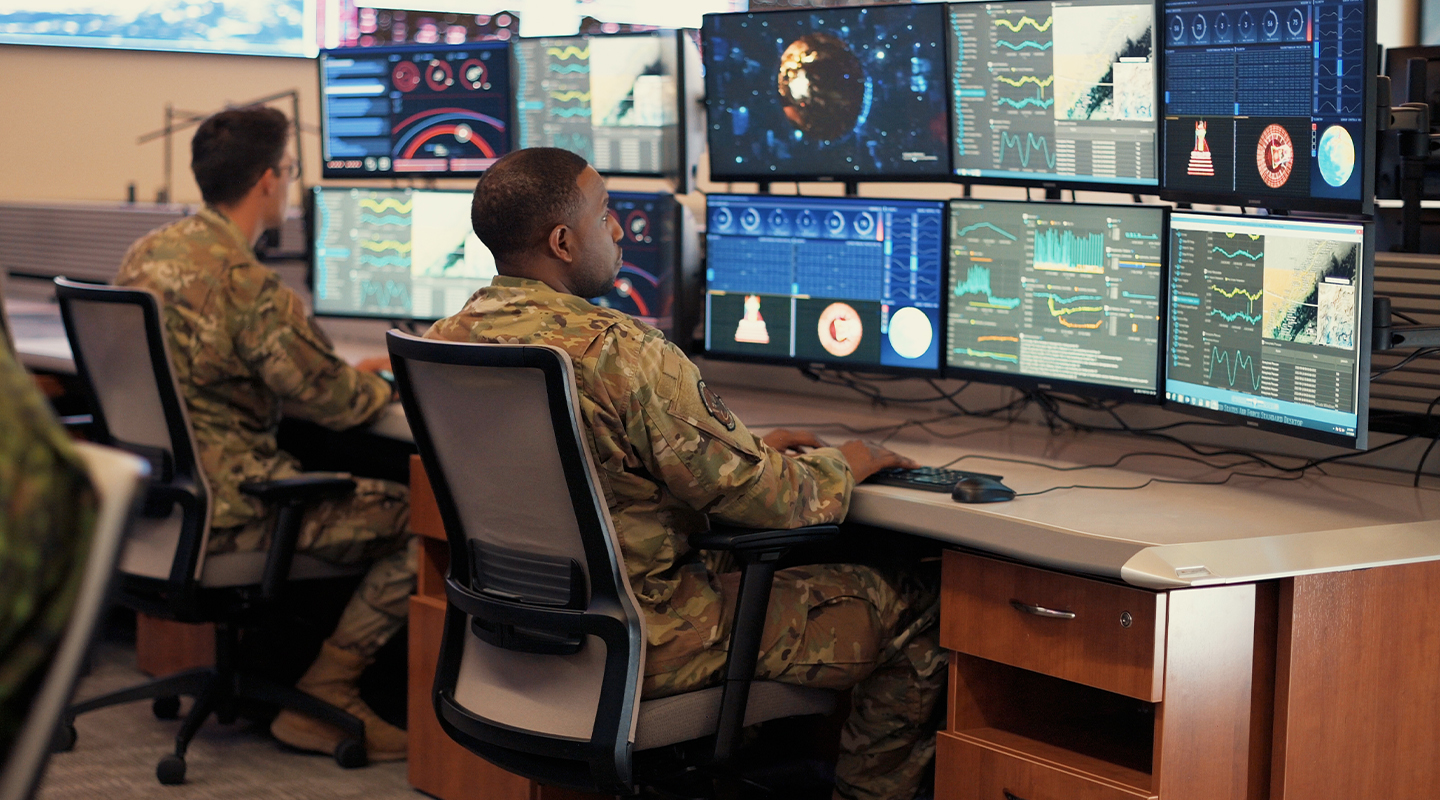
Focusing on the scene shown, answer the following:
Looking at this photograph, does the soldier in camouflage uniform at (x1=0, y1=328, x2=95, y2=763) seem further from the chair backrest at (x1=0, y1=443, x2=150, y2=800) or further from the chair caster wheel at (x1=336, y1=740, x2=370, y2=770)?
the chair caster wheel at (x1=336, y1=740, x2=370, y2=770)

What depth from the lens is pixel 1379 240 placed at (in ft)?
8.02

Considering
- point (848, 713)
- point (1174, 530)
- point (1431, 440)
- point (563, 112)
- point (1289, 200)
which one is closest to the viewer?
point (1174, 530)

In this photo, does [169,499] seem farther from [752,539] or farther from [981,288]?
[981,288]

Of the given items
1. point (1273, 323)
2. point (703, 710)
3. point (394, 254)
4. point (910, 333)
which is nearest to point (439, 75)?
point (394, 254)

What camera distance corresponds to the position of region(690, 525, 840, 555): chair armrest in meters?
1.86

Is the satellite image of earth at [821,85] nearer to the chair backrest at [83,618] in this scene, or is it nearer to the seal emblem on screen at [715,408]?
the seal emblem on screen at [715,408]

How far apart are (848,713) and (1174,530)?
0.74 meters

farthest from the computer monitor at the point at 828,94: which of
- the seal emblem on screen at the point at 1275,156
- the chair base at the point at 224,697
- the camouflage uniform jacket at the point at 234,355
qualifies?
the chair base at the point at 224,697

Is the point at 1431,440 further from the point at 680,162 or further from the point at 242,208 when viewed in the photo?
the point at 242,208

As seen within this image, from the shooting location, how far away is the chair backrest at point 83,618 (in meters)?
0.65

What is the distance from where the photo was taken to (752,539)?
6.14ft

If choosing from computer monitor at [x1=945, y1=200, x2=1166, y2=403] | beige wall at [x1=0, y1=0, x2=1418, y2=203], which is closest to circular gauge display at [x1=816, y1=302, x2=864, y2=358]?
computer monitor at [x1=945, y1=200, x2=1166, y2=403]

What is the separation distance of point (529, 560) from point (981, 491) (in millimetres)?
616

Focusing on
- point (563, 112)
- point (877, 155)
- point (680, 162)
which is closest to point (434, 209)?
point (563, 112)
